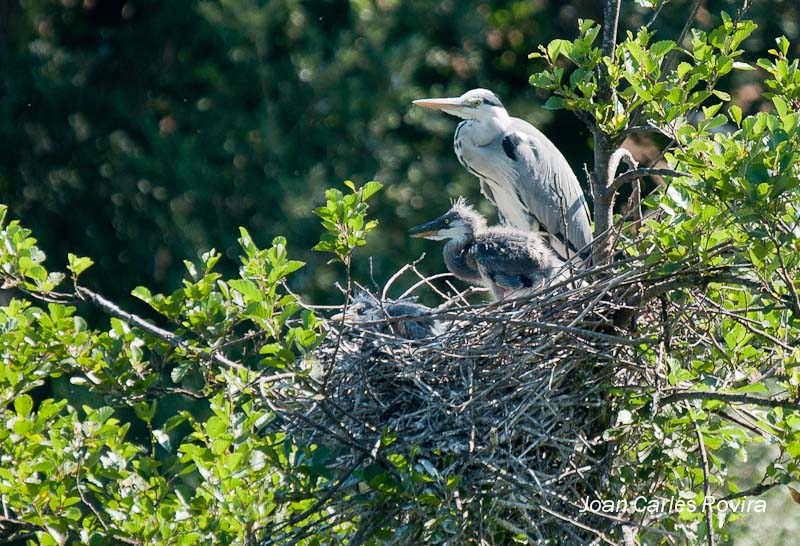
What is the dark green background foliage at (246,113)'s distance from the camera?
746 centimetres

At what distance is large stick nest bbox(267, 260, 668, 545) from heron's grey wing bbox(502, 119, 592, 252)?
1.43m

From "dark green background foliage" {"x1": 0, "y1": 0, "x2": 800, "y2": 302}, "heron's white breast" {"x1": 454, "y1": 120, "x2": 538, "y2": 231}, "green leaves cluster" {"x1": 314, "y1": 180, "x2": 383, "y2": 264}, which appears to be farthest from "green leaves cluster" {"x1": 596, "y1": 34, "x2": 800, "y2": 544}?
"dark green background foliage" {"x1": 0, "y1": 0, "x2": 800, "y2": 302}

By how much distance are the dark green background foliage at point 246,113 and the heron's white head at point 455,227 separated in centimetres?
255

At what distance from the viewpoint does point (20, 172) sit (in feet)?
27.3

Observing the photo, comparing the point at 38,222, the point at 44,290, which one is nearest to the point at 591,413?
the point at 44,290

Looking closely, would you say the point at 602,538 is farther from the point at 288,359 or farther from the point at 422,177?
the point at 422,177

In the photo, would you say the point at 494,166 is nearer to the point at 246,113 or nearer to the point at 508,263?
the point at 508,263

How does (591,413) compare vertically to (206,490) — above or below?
below

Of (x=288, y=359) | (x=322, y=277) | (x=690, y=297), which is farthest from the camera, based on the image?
(x=322, y=277)

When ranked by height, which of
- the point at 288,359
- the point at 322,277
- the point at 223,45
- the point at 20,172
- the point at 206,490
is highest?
the point at 288,359

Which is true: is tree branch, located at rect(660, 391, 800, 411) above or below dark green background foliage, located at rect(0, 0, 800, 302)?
above

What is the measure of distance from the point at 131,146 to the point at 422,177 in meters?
2.03

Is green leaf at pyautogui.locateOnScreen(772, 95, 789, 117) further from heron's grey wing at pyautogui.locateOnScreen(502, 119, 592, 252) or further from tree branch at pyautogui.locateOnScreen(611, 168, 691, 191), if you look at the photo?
heron's grey wing at pyautogui.locateOnScreen(502, 119, 592, 252)

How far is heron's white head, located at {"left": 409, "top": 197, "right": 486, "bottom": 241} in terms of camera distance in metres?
4.45
